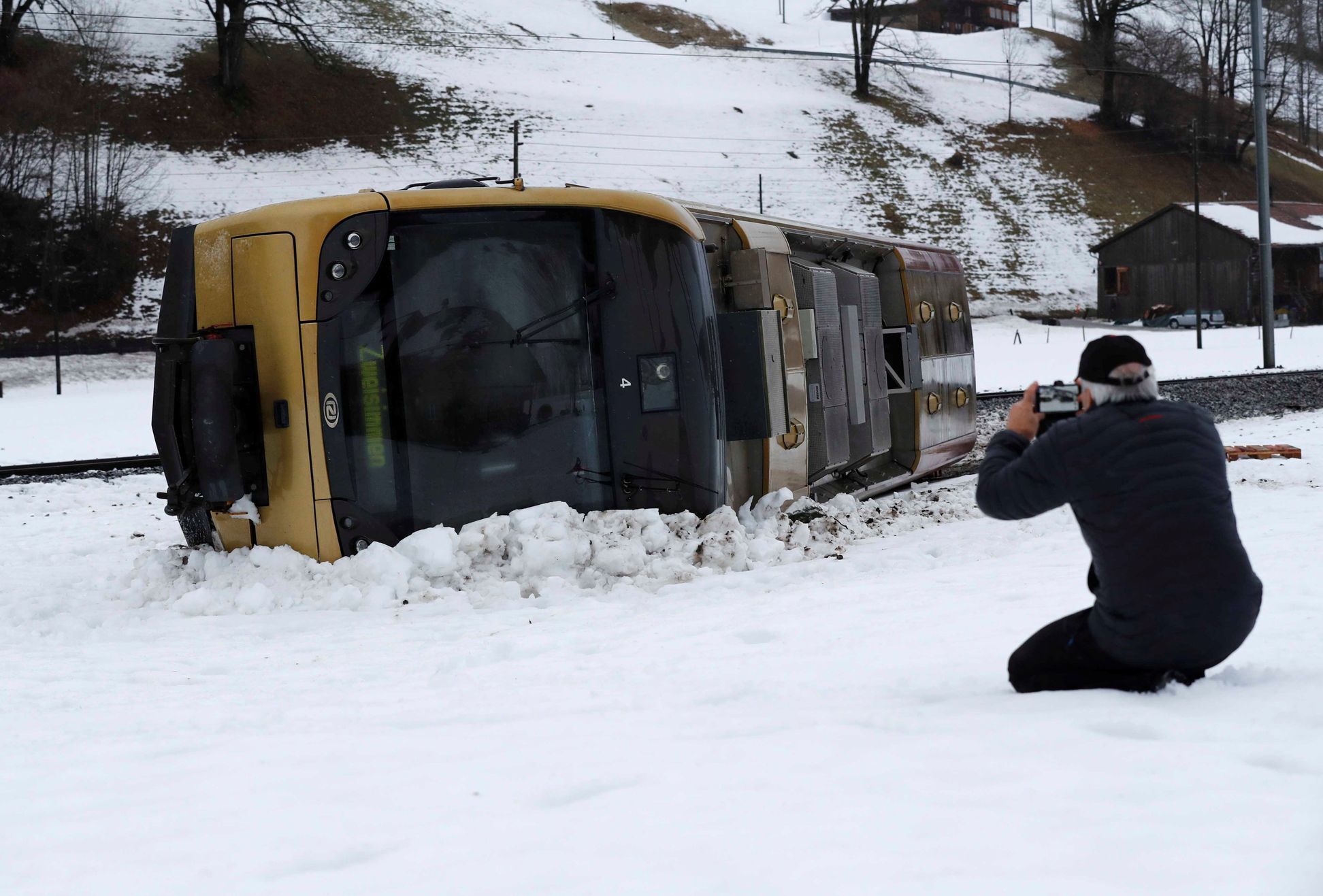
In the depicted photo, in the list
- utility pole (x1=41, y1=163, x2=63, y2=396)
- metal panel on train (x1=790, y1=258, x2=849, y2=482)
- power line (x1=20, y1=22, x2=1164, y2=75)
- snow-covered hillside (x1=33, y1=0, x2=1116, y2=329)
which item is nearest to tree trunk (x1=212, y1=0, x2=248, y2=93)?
snow-covered hillside (x1=33, y1=0, x2=1116, y2=329)

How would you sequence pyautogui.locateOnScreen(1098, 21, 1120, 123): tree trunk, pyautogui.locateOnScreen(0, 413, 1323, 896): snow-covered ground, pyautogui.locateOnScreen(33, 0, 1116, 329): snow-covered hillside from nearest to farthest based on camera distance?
pyautogui.locateOnScreen(0, 413, 1323, 896): snow-covered ground
pyautogui.locateOnScreen(33, 0, 1116, 329): snow-covered hillside
pyautogui.locateOnScreen(1098, 21, 1120, 123): tree trunk

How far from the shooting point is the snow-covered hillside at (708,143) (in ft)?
164

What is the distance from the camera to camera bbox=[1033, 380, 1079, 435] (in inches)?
152

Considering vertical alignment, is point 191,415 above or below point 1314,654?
above

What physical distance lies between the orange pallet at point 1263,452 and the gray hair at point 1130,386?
7.68m

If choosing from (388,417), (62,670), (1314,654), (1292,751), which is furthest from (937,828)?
(388,417)

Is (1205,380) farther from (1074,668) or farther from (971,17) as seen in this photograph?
(971,17)

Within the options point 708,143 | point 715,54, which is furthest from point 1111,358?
point 715,54

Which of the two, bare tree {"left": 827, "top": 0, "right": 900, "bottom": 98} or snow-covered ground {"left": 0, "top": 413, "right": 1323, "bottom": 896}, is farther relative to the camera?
bare tree {"left": 827, "top": 0, "right": 900, "bottom": 98}

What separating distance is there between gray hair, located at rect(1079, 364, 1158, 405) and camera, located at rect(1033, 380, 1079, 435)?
176 mm

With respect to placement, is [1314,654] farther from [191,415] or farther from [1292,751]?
[191,415]

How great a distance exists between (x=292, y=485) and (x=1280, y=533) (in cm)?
595

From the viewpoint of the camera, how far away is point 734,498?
7941 millimetres

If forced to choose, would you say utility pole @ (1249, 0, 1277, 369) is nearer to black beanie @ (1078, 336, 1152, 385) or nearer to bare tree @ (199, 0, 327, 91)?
black beanie @ (1078, 336, 1152, 385)
